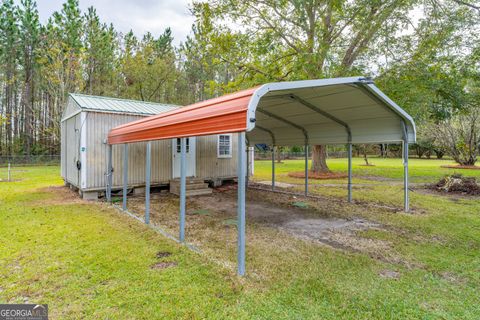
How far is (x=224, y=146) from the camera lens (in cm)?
1057

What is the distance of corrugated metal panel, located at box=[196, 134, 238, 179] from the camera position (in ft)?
32.3

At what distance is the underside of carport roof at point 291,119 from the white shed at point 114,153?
2.43 ft

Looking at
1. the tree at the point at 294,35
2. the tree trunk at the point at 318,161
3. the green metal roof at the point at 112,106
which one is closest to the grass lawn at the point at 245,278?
the green metal roof at the point at 112,106

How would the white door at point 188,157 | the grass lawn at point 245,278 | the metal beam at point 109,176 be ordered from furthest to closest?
the white door at point 188,157, the metal beam at point 109,176, the grass lawn at point 245,278

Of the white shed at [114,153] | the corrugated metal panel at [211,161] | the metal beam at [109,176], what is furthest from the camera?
the corrugated metal panel at [211,161]

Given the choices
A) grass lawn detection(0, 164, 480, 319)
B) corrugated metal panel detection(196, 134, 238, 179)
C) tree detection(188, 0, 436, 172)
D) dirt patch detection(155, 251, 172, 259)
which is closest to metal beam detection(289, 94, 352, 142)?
grass lawn detection(0, 164, 480, 319)

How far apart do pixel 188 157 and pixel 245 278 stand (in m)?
6.78

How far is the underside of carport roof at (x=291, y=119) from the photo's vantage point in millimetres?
3191

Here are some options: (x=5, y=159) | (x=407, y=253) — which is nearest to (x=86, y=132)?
(x=407, y=253)

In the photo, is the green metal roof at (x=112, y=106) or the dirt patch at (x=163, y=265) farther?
the green metal roof at (x=112, y=106)

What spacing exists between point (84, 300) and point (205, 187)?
6.51 m

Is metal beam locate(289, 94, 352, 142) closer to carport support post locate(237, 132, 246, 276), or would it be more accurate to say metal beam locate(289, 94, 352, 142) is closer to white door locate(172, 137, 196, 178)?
carport support post locate(237, 132, 246, 276)

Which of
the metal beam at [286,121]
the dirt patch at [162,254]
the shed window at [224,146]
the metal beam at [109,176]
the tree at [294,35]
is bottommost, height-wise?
the dirt patch at [162,254]

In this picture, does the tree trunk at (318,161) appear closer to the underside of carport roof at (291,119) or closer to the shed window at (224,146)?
the underside of carport roof at (291,119)
